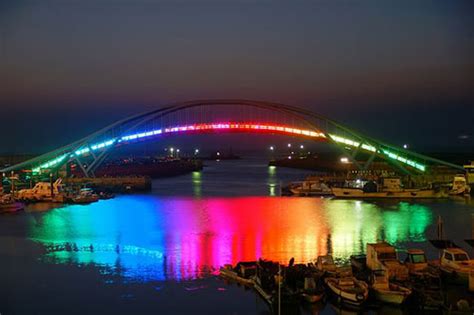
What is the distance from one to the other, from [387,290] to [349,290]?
863 millimetres

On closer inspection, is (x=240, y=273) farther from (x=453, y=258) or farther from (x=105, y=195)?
(x=105, y=195)

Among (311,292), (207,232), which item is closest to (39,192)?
(207,232)

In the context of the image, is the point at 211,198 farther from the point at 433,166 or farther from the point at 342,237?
the point at 433,166

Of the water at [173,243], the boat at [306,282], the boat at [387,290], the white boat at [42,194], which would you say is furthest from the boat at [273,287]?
the white boat at [42,194]

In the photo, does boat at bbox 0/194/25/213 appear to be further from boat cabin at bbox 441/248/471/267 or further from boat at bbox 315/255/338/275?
boat cabin at bbox 441/248/471/267

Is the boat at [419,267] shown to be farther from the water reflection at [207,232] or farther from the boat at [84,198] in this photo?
the boat at [84,198]

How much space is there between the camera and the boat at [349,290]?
41.3 ft

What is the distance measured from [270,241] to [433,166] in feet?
102

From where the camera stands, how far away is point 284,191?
1634 inches

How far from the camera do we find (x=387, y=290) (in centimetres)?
1271

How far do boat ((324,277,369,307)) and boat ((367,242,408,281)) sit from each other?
859mm

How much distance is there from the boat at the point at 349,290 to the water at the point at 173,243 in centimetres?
45

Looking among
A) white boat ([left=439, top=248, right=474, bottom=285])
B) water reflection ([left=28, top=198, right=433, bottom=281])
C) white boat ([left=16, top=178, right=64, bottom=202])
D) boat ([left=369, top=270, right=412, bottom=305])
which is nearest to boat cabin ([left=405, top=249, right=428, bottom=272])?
white boat ([left=439, top=248, right=474, bottom=285])

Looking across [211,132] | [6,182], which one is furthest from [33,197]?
[211,132]
